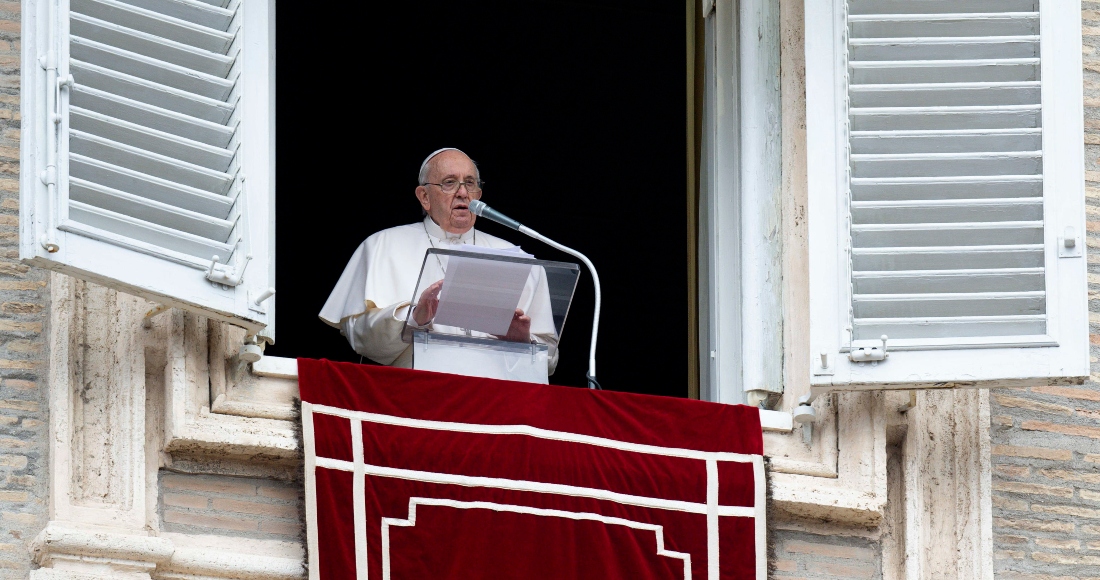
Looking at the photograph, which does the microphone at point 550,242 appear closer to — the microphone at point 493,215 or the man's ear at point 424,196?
the microphone at point 493,215

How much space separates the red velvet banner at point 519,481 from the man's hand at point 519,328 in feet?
0.89

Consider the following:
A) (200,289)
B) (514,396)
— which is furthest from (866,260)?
(200,289)

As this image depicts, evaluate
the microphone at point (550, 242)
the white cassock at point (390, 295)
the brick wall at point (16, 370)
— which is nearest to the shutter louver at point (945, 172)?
the microphone at point (550, 242)

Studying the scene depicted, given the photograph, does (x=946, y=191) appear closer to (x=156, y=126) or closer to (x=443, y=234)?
(x=443, y=234)

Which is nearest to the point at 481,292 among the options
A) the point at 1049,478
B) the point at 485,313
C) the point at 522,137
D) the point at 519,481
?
the point at 485,313

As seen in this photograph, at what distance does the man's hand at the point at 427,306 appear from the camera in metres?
7.57

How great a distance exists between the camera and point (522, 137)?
11383 mm

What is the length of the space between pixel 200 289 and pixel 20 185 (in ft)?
1.95

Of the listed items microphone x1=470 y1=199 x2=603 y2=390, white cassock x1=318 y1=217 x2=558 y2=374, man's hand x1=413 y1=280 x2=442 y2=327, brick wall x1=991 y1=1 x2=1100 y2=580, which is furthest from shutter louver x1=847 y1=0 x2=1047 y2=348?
man's hand x1=413 y1=280 x2=442 y2=327

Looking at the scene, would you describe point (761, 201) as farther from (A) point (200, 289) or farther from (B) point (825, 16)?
(A) point (200, 289)

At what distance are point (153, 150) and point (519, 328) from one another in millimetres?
1282

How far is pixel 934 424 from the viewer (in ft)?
25.8

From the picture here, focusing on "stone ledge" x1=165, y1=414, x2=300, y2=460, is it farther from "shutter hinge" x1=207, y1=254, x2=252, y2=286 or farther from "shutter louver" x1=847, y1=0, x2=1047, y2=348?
"shutter louver" x1=847, y1=0, x2=1047, y2=348

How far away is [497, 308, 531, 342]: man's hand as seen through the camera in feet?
25.1
